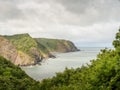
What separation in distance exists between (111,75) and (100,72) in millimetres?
1654

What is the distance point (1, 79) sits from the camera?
91438 mm

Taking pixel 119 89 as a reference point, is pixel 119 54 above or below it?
above

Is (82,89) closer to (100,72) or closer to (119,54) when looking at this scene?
(100,72)

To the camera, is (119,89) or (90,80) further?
(90,80)

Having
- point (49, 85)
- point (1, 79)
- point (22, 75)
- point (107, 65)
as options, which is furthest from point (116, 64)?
point (22, 75)

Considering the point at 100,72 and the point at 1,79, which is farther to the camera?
the point at 1,79

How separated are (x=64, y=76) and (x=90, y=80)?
33392 mm

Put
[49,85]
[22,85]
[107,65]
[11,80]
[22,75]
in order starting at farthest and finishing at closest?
[22,75] < [11,80] < [22,85] < [49,85] < [107,65]

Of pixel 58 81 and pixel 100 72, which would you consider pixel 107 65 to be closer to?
pixel 100 72

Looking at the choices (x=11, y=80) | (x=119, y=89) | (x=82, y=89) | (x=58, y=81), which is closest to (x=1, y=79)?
(x=11, y=80)

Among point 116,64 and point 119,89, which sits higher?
point 116,64

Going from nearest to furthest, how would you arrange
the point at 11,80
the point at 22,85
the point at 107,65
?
the point at 107,65 → the point at 22,85 → the point at 11,80

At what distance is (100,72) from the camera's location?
147ft

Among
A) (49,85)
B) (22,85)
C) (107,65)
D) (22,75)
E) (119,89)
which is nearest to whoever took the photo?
(119,89)
